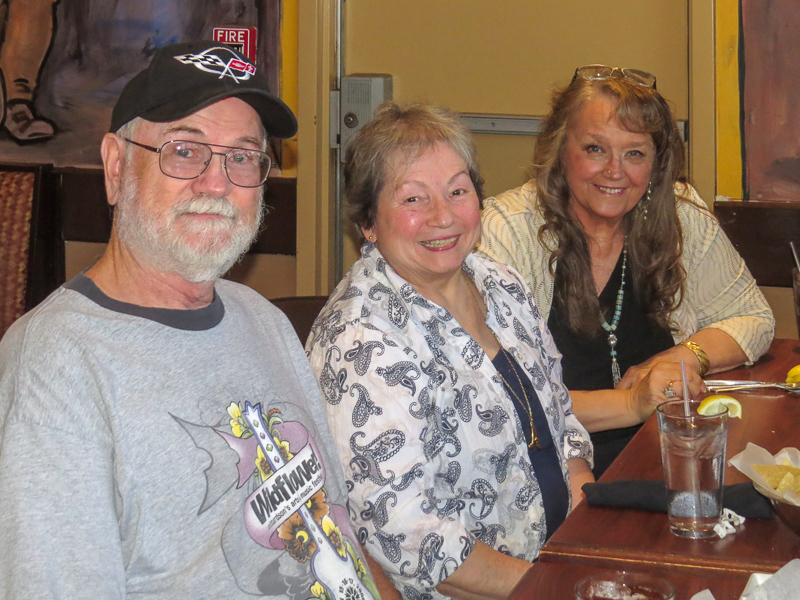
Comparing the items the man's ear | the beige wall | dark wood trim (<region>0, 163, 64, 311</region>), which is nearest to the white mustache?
the man's ear

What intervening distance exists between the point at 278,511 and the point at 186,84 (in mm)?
616

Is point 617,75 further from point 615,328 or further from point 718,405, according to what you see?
point 718,405

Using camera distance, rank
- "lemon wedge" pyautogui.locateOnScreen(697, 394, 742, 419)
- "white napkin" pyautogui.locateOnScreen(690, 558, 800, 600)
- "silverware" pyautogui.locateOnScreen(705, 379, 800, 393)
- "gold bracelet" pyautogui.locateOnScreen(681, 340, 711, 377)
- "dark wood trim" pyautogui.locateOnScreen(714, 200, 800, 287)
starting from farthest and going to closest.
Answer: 1. "dark wood trim" pyautogui.locateOnScreen(714, 200, 800, 287)
2. "gold bracelet" pyautogui.locateOnScreen(681, 340, 711, 377)
3. "silverware" pyautogui.locateOnScreen(705, 379, 800, 393)
4. "lemon wedge" pyautogui.locateOnScreen(697, 394, 742, 419)
5. "white napkin" pyautogui.locateOnScreen(690, 558, 800, 600)

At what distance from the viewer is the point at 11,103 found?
3.98m

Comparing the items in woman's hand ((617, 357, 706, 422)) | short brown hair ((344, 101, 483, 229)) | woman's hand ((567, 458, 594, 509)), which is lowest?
woman's hand ((567, 458, 594, 509))

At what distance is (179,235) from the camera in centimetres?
129

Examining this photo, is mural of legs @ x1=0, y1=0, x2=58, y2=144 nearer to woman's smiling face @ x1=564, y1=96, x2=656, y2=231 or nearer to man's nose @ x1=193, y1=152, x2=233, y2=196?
woman's smiling face @ x1=564, y1=96, x2=656, y2=231

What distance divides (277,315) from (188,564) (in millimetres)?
519

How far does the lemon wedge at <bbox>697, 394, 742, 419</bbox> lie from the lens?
5.49 ft

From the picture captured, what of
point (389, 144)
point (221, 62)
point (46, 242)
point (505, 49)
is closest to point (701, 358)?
point (389, 144)

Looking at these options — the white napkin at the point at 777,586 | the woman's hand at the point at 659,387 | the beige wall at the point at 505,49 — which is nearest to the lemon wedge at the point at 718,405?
the woman's hand at the point at 659,387

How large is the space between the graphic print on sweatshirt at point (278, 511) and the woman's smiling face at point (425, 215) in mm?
496

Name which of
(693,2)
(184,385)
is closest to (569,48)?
(693,2)

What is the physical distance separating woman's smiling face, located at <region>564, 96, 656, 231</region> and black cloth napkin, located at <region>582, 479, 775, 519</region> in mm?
1057
